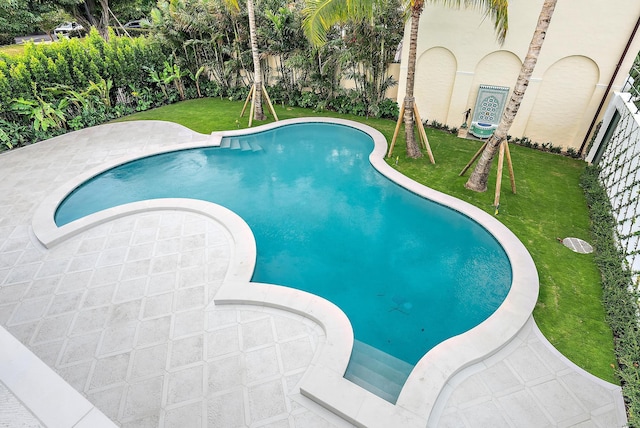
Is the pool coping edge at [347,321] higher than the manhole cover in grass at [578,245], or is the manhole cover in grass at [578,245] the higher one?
the pool coping edge at [347,321]

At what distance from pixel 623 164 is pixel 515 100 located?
3.10 meters

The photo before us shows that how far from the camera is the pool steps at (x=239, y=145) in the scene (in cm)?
1342

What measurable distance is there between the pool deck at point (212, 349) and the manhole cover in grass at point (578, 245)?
2734 millimetres

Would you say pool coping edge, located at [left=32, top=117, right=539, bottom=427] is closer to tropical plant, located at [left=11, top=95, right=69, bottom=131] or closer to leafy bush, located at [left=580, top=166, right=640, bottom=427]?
leafy bush, located at [left=580, top=166, right=640, bottom=427]

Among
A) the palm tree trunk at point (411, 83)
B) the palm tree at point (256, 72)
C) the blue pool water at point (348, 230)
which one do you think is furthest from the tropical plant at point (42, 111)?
the palm tree trunk at point (411, 83)

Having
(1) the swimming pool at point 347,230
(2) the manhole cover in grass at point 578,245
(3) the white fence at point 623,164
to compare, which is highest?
(3) the white fence at point 623,164

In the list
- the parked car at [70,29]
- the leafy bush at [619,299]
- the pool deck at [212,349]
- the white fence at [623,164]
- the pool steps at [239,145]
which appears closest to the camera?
the pool deck at [212,349]

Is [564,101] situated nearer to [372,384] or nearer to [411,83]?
[411,83]

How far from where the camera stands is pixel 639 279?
5.93 meters

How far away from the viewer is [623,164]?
27.2 feet

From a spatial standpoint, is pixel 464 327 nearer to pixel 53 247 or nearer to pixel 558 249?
pixel 558 249

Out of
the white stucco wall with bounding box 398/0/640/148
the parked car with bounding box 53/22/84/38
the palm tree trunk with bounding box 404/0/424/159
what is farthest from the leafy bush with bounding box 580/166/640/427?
the parked car with bounding box 53/22/84/38

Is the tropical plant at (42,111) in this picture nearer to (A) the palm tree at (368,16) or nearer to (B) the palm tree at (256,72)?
(B) the palm tree at (256,72)

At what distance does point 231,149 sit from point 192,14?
826 centimetres
